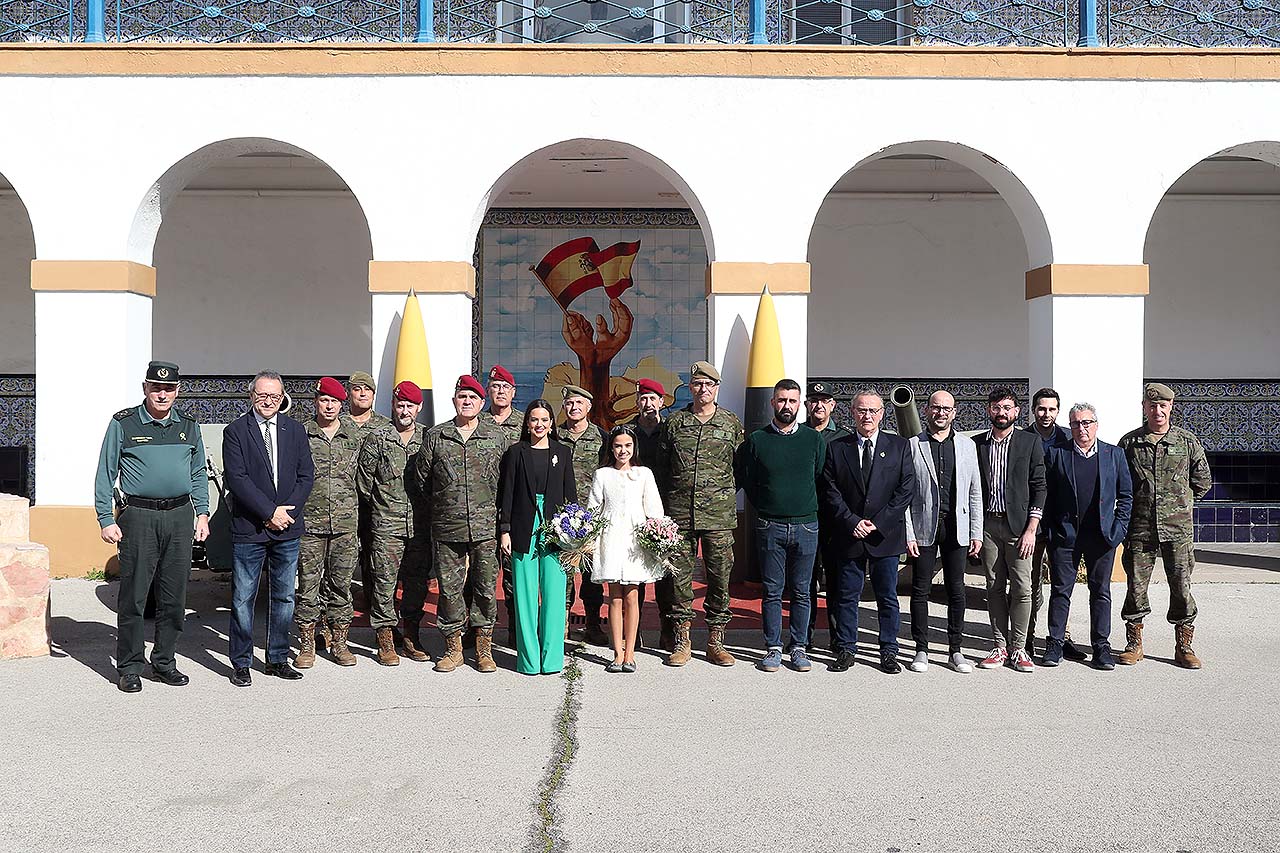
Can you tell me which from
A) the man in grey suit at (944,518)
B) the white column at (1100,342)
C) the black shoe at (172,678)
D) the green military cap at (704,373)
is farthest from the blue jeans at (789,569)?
the white column at (1100,342)

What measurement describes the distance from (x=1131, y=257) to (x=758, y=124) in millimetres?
3214

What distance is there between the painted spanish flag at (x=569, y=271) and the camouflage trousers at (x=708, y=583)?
241 inches

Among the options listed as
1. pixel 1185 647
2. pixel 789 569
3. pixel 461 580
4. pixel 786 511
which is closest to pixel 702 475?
pixel 786 511

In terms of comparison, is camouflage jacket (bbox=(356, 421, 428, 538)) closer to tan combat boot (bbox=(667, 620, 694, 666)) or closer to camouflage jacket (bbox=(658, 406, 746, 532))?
camouflage jacket (bbox=(658, 406, 746, 532))

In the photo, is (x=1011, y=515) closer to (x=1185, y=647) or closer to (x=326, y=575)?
(x=1185, y=647)

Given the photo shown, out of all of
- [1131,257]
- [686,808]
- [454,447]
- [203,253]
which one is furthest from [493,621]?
[203,253]

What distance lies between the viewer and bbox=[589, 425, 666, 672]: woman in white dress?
6.27 m

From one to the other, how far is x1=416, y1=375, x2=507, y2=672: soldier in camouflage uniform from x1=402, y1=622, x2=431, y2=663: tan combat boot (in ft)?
1.08

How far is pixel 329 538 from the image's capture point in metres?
6.45

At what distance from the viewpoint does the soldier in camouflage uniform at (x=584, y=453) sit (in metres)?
6.90

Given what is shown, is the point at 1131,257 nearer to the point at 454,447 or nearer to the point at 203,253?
the point at 454,447

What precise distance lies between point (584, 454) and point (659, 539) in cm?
100

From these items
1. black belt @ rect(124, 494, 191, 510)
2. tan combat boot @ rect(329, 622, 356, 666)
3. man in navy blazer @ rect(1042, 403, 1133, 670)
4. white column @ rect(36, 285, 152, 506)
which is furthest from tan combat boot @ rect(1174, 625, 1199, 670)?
white column @ rect(36, 285, 152, 506)

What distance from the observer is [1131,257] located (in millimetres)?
9078
